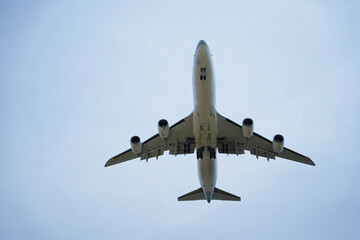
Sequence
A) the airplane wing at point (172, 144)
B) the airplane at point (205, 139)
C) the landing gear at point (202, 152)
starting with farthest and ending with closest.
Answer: the airplane wing at point (172, 144), the landing gear at point (202, 152), the airplane at point (205, 139)

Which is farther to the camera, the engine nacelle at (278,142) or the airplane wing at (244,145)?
the airplane wing at (244,145)

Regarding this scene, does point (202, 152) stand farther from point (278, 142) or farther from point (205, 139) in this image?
point (278, 142)

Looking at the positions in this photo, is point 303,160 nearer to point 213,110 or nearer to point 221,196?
point 221,196

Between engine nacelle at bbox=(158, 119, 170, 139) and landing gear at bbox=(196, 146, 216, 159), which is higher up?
engine nacelle at bbox=(158, 119, 170, 139)

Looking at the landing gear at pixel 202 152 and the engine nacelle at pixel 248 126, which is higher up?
the engine nacelle at pixel 248 126

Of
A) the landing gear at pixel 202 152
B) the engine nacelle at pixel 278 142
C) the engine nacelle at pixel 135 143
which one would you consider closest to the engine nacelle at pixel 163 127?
the engine nacelle at pixel 135 143

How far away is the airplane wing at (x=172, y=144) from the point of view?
95.4ft

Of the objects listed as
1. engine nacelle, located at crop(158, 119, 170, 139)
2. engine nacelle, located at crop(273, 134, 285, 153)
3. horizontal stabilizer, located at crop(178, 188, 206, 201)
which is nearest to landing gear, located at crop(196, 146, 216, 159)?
engine nacelle, located at crop(158, 119, 170, 139)

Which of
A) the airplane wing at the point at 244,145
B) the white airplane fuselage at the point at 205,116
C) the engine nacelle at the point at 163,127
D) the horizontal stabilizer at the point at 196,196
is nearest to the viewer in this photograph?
the white airplane fuselage at the point at 205,116

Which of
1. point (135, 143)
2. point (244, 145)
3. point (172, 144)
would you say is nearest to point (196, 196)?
point (172, 144)

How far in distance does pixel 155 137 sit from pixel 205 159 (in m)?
4.97

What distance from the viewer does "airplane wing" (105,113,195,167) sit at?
2908 cm

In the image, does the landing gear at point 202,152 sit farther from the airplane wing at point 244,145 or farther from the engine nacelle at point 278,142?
the engine nacelle at point 278,142

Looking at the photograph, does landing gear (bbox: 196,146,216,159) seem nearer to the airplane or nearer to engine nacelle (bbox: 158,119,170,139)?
the airplane
